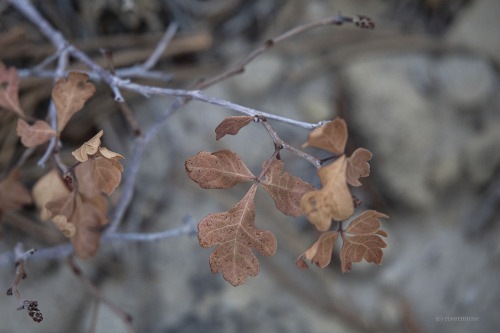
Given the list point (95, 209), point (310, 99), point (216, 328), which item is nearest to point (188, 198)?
point (216, 328)

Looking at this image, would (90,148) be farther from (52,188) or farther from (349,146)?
(349,146)

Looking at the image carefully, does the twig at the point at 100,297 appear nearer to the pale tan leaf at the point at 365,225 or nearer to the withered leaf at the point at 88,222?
the withered leaf at the point at 88,222

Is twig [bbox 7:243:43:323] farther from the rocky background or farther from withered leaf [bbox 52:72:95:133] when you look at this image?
the rocky background

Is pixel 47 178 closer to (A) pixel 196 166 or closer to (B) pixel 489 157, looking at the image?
(A) pixel 196 166

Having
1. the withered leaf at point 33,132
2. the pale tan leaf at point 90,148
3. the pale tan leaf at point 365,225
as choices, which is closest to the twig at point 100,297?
the withered leaf at point 33,132

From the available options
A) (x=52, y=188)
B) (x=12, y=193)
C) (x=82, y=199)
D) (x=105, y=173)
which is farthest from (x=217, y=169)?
(x=12, y=193)

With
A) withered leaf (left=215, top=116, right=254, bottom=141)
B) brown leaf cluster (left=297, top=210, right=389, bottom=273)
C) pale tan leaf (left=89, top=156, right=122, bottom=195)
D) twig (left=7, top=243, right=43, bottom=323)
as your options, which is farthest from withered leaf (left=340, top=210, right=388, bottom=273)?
twig (left=7, top=243, right=43, bottom=323)
